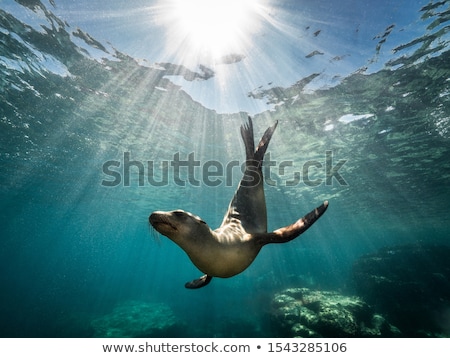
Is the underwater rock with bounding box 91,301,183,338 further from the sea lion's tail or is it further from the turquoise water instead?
the sea lion's tail

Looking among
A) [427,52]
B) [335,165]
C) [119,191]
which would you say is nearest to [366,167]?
[335,165]

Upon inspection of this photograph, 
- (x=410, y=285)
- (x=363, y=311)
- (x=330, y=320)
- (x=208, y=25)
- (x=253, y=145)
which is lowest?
(x=330, y=320)

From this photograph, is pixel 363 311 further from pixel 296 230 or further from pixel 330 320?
pixel 296 230

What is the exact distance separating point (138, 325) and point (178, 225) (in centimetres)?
1793

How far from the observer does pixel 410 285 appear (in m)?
14.5

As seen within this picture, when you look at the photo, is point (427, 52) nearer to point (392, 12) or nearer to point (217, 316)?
point (392, 12)

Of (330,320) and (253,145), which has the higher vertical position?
(253,145)

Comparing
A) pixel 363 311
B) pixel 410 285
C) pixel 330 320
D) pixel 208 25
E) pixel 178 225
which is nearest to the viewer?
pixel 178 225

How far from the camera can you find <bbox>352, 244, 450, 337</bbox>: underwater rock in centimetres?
1227

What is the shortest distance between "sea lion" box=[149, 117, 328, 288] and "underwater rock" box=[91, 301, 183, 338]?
13419 mm

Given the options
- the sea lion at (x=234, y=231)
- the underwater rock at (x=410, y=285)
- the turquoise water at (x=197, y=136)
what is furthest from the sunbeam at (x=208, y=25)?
the underwater rock at (x=410, y=285)

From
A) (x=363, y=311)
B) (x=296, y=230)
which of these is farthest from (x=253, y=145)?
(x=363, y=311)

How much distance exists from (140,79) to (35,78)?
4550mm

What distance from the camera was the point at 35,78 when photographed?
414 inches
